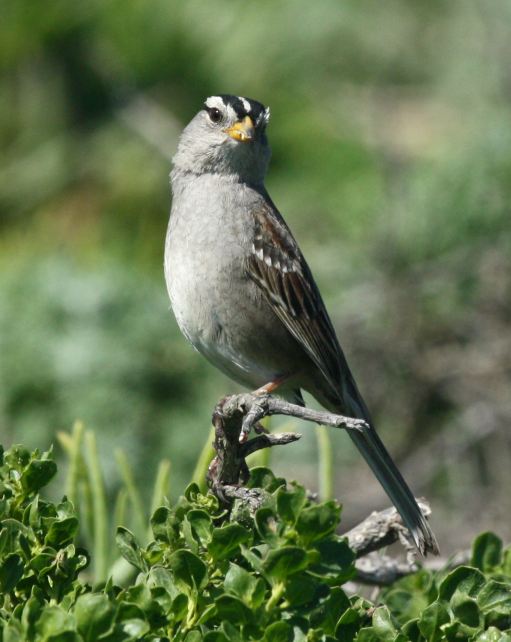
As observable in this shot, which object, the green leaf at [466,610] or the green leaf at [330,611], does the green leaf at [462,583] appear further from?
the green leaf at [330,611]

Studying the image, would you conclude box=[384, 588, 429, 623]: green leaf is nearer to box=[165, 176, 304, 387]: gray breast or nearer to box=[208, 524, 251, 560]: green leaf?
box=[208, 524, 251, 560]: green leaf

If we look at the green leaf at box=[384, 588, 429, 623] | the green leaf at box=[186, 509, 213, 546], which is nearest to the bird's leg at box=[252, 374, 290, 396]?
the green leaf at box=[384, 588, 429, 623]

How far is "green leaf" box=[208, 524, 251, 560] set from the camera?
2.32 m

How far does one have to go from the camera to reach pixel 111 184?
30.1 feet

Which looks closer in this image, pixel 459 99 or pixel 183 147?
pixel 183 147

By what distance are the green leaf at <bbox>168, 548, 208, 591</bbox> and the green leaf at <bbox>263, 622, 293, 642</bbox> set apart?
0.21 metres

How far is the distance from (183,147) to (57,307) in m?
2.52

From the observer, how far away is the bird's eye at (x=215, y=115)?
480 centimetres

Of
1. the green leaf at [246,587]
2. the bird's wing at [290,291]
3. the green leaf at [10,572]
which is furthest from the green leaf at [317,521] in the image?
the bird's wing at [290,291]

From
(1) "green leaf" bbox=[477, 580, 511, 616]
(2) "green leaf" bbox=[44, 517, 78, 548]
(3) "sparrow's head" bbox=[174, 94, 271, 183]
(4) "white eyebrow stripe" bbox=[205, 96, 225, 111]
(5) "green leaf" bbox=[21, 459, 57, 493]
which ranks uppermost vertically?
(4) "white eyebrow stripe" bbox=[205, 96, 225, 111]

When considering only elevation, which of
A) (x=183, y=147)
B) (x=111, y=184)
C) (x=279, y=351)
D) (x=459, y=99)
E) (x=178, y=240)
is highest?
(x=459, y=99)

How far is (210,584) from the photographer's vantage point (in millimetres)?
2373

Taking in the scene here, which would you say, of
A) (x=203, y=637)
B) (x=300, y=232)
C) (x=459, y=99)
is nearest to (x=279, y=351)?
(x=203, y=637)

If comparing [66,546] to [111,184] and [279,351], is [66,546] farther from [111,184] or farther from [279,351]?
[111,184]
